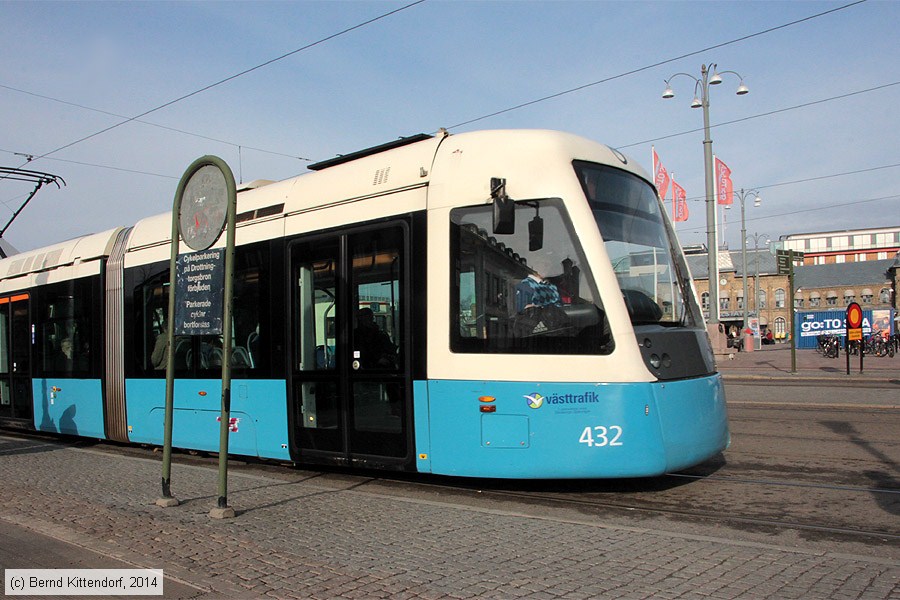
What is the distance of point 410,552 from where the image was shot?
5.04 metres

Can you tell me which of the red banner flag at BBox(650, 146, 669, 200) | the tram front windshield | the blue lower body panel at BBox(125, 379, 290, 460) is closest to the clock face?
the blue lower body panel at BBox(125, 379, 290, 460)

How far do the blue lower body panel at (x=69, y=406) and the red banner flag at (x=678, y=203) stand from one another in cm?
2314

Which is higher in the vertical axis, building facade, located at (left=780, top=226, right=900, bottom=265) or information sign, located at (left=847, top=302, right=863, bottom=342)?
building facade, located at (left=780, top=226, right=900, bottom=265)

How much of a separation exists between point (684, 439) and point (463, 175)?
3038 mm

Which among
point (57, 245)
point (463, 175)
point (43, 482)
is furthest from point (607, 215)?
point (57, 245)

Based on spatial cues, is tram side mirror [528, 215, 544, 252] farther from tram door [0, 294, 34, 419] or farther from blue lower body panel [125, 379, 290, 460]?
tram door [0, 294, 34, 419]

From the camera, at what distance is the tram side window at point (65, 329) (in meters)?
11.8

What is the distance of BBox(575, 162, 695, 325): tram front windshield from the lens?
264 inches

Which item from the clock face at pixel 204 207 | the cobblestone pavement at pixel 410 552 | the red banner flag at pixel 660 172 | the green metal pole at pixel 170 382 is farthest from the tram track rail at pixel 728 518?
the red banner flag at pixel 660 172

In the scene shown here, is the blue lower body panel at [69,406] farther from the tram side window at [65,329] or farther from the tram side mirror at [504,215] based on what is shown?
the tram side mirror at [504,215]

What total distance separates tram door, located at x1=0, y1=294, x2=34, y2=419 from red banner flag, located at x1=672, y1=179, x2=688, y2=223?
2298cm

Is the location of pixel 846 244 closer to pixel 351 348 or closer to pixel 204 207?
pixel 351 348

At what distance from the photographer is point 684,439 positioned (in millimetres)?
6516

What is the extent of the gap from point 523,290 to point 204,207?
289 centimetres
